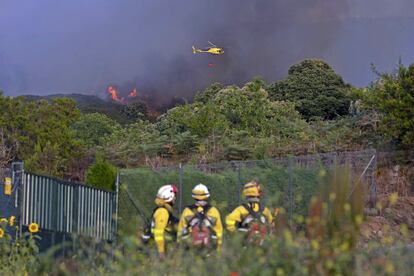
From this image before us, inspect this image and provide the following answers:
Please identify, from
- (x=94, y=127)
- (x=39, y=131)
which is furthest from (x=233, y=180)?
(x=94, y=127)

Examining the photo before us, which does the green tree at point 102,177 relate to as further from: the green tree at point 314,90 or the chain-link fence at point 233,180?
the green tree at point 314,90

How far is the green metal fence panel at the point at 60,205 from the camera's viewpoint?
49.1ft

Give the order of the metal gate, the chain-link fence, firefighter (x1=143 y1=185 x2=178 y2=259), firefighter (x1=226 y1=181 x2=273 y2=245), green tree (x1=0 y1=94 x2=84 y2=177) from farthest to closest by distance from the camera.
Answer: green tree (x1=0 y1=94 x2=84 y2=177) → the chain-link fence → the metal gate → firefighter (x1=143 y1=185 x2=178 y2=259) → firefighter (x1=226 y1=181 x2=273 y2=245)

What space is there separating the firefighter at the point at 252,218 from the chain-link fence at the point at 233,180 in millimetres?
7573

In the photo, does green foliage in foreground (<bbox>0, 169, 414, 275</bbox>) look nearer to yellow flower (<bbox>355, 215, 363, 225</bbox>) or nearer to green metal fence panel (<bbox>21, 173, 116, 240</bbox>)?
yellow flower (<bbox>355, 215, 363, 225</bbox>)

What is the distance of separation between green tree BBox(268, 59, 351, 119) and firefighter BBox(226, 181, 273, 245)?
3448 cm

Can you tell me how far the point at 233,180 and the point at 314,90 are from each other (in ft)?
94.2

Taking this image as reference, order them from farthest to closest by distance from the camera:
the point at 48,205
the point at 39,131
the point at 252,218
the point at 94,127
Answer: the point at 94,127 < the point at 39,131 < the point at 48,205 < the point at 252,218

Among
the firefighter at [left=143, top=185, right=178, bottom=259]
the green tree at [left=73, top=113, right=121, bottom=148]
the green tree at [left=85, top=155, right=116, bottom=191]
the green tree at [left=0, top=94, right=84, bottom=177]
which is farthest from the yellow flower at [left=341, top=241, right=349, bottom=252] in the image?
the green tree at [left=73, top=113, right=121, bottom=148]

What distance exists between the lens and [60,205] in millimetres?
15992

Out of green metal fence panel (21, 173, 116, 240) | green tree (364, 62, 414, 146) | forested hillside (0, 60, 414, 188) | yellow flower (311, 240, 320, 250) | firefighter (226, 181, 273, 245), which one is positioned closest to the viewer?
yellow flower (311, 240, 320, 250)

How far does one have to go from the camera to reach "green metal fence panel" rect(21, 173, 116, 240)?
14961 millimetres

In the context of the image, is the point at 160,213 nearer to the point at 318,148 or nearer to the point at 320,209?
the point at 320,209

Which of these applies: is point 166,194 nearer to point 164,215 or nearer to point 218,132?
point 164,215
